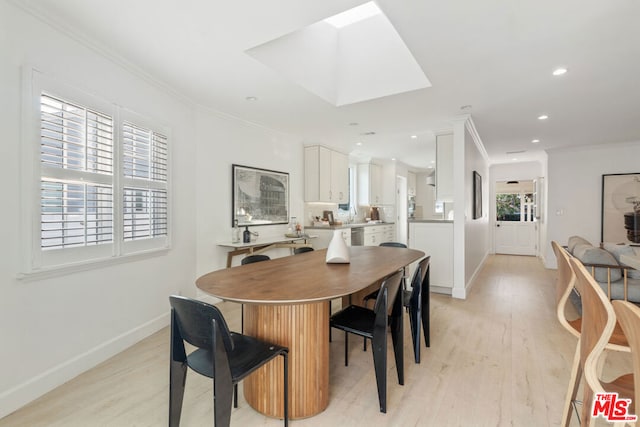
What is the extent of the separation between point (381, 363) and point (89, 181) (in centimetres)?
244

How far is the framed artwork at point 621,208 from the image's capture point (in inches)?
215

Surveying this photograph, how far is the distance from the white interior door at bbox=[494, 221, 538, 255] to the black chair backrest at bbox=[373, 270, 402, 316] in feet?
25.5

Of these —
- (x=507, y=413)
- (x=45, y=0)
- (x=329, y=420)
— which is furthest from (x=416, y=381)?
(x=45, y=0)

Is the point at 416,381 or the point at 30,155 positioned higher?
the point at 30,155

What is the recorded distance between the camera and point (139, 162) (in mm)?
2818

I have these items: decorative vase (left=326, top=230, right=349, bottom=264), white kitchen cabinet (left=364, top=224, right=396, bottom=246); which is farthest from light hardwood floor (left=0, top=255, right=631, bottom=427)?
white kitchen cabinet (left=364, top=224, right=396, bottom=246)

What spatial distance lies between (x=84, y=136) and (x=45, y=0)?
2.77ft

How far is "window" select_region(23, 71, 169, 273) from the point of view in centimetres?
202

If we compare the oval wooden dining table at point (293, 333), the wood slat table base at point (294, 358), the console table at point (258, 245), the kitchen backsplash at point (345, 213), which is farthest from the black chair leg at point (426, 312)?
the kitchen backsplash at point (345, 213)

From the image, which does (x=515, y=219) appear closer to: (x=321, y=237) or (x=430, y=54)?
(x=321, y=237)

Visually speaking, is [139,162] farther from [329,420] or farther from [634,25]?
[634,25]

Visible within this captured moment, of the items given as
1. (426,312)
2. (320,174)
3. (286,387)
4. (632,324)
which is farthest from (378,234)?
(632,324)

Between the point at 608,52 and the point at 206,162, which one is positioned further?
the point at 206,162

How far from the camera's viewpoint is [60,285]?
2.16 meters
